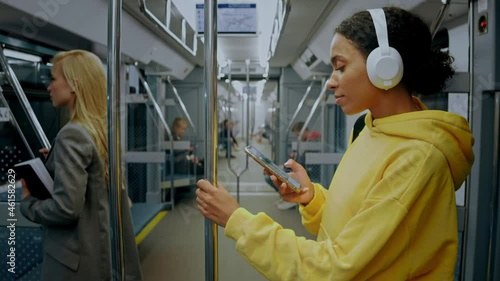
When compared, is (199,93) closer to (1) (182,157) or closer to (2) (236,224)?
(1) (182,157)

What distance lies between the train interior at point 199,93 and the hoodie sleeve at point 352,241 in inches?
4.5

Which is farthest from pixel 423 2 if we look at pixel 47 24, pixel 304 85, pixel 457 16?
pixel 304 85

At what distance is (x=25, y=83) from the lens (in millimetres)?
2793

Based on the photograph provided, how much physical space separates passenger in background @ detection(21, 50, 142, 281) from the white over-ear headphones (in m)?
0.96

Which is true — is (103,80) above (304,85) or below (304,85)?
below

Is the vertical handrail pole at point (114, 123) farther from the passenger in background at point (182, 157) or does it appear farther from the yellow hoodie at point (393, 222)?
the passenger in background at point (182, 157)

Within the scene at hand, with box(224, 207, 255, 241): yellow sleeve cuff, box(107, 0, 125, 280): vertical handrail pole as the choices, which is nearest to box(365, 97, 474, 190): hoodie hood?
box(224, 207, 255, 241): yellow sleeve cuff

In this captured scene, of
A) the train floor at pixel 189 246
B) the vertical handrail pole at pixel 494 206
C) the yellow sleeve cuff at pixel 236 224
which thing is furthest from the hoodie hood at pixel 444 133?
the train floor at pixel 189 246

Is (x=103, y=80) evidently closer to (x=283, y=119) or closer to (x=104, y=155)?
(x=104, y=155)

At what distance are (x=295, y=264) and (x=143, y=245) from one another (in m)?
3.85

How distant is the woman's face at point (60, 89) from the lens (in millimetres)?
1500

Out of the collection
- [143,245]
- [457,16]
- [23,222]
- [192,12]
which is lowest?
[143,245]

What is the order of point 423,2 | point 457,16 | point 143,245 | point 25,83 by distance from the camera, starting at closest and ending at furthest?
point 423,2, point 457,16, point 25,83, point 143,245

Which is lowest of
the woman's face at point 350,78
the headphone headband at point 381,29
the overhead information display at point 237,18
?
the woman's face at point 350,78
